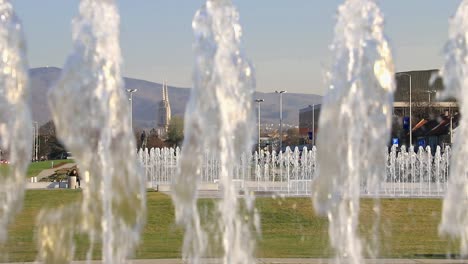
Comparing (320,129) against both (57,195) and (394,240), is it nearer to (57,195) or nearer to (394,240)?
(394,240)

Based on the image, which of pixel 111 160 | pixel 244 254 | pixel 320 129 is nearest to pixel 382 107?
pixel 320 129

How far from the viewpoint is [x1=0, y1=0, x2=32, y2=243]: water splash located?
13.4 m

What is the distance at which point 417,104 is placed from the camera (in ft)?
306

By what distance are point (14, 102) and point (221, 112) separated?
303cm

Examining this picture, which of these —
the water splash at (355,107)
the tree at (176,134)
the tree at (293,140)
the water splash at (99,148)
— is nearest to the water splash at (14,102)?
the water splash at (99,148)

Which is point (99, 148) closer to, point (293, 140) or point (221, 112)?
point (221, 112)

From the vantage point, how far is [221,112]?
1316cm

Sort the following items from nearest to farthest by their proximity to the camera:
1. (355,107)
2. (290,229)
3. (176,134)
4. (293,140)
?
(355,107), (290,229), (176,134), (293,140)

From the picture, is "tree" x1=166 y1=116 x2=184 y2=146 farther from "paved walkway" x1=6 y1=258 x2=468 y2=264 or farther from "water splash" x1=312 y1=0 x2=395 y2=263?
"water splash" x1=312 y1=0 x2=395 y2=263

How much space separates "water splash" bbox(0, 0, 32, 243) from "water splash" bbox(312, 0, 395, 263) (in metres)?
4.20

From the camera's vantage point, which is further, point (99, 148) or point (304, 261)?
point (304, 261)

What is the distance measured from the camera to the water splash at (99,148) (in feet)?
38.2

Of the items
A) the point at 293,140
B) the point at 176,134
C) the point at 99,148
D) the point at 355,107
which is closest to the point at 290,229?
the point at 355,107

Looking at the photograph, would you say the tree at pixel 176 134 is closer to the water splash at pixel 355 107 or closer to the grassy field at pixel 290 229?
the grassy field at pixel 290 229
